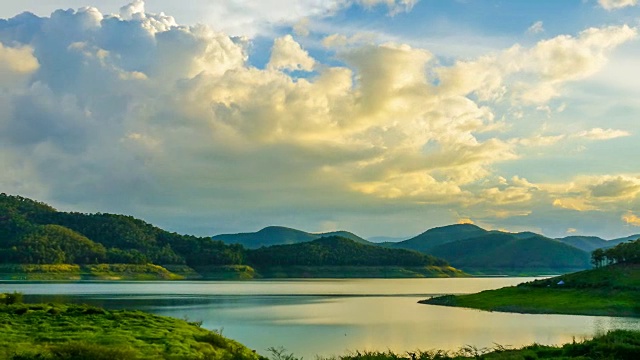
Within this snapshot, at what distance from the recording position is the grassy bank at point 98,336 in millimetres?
26516

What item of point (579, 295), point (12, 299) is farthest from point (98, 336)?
point (579, 295)

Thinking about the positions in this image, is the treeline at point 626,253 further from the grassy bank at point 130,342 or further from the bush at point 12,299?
the bush at point 12,299

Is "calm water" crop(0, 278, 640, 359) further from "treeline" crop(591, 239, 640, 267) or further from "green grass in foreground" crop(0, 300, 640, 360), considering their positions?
"treeline" crop(591, 239, 640, 267)

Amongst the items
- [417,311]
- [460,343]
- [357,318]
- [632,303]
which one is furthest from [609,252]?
[460,343]

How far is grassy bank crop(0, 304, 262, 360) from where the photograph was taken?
26.5 m

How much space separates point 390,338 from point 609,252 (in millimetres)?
76322

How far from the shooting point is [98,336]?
31562 mm

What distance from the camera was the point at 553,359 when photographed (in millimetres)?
26000

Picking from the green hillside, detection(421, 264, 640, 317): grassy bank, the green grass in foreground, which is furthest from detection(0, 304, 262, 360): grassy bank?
the green hillside

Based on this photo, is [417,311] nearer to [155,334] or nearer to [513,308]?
[513,308]

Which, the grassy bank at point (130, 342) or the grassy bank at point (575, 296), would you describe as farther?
the grassy bank at point (575, 296)

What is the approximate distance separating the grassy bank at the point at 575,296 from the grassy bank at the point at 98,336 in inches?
2396

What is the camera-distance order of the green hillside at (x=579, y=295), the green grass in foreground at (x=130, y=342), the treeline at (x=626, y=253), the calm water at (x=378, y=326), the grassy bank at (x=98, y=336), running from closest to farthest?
the green grass in foreground at (x=130, y=342) → the grassy bank at (x=98, y=336) → the calm water at (x=378, y=326) → the green hillside at (x=579, y=295) → the treeline at (x=626, y=253)

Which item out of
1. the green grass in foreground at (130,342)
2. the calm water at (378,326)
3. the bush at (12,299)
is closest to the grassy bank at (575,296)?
the calm water at (378,326)
